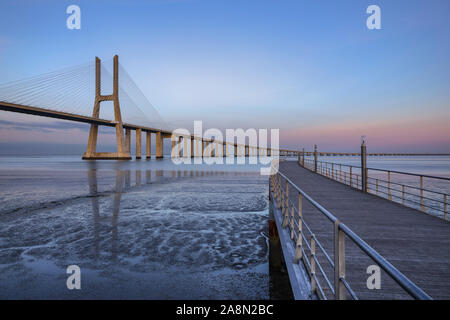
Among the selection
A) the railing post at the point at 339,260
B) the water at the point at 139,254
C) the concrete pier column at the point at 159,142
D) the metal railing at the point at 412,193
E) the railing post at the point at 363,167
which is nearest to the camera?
the railing post at the point at 339,260

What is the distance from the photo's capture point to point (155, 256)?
18.7ft

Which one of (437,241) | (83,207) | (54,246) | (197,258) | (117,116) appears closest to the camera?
(437,241)

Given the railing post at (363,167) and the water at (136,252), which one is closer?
the water at (136,252)

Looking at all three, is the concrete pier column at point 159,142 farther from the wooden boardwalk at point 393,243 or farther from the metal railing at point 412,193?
the wooden boardwalk at point 393,243

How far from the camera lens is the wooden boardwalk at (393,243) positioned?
299 cm

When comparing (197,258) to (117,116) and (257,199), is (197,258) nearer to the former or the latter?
(257,199)

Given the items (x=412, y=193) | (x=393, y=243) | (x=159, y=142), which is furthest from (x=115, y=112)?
(x=393, y=243)

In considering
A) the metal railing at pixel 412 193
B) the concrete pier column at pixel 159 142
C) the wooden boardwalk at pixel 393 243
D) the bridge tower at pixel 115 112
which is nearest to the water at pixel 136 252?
the wooden boardwalk at pixel 393 243

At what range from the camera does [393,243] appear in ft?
14.3

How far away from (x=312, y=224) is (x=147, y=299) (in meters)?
3.13

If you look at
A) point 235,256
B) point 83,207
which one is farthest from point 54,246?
point 83,207

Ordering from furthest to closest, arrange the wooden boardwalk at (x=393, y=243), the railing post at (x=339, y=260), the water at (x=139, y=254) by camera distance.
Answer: the water at (x=139, y=254) < the wooden boardwalk at (x=393, y=243) < the railing post at (x=339, y=260)

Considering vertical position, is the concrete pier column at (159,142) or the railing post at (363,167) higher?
the concrete pier column at (159,142)

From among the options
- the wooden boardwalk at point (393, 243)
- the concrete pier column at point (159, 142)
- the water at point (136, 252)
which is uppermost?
the concrete pier column at point (159, 142)
